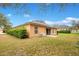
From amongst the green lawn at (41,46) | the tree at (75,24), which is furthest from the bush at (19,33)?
the tree at (75,24)

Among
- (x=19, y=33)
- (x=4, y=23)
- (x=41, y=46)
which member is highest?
(x=4, y=23)

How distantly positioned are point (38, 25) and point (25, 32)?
17 cm

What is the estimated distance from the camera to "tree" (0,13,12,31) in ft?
7.04

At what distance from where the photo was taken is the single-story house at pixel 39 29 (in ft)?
7.08

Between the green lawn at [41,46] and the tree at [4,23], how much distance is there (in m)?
0.10

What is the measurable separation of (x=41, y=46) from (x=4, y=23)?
51 cm

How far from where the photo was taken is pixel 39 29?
216cm

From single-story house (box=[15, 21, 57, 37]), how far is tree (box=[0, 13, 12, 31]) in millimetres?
190

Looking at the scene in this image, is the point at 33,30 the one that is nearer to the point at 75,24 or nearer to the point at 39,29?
the point at 39,29

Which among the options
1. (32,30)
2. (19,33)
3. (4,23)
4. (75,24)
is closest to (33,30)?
(32,30)

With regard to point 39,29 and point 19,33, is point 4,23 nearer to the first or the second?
point 19,33

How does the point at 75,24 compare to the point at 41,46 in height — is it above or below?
above

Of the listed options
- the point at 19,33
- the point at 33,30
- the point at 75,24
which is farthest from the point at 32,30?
the point at 75,24

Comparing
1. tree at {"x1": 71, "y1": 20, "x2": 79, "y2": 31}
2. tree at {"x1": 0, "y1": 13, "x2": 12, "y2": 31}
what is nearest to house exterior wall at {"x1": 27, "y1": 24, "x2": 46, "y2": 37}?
tree at {"x1": 0, "y1": 13, "x2": 12, "y2": 31}
